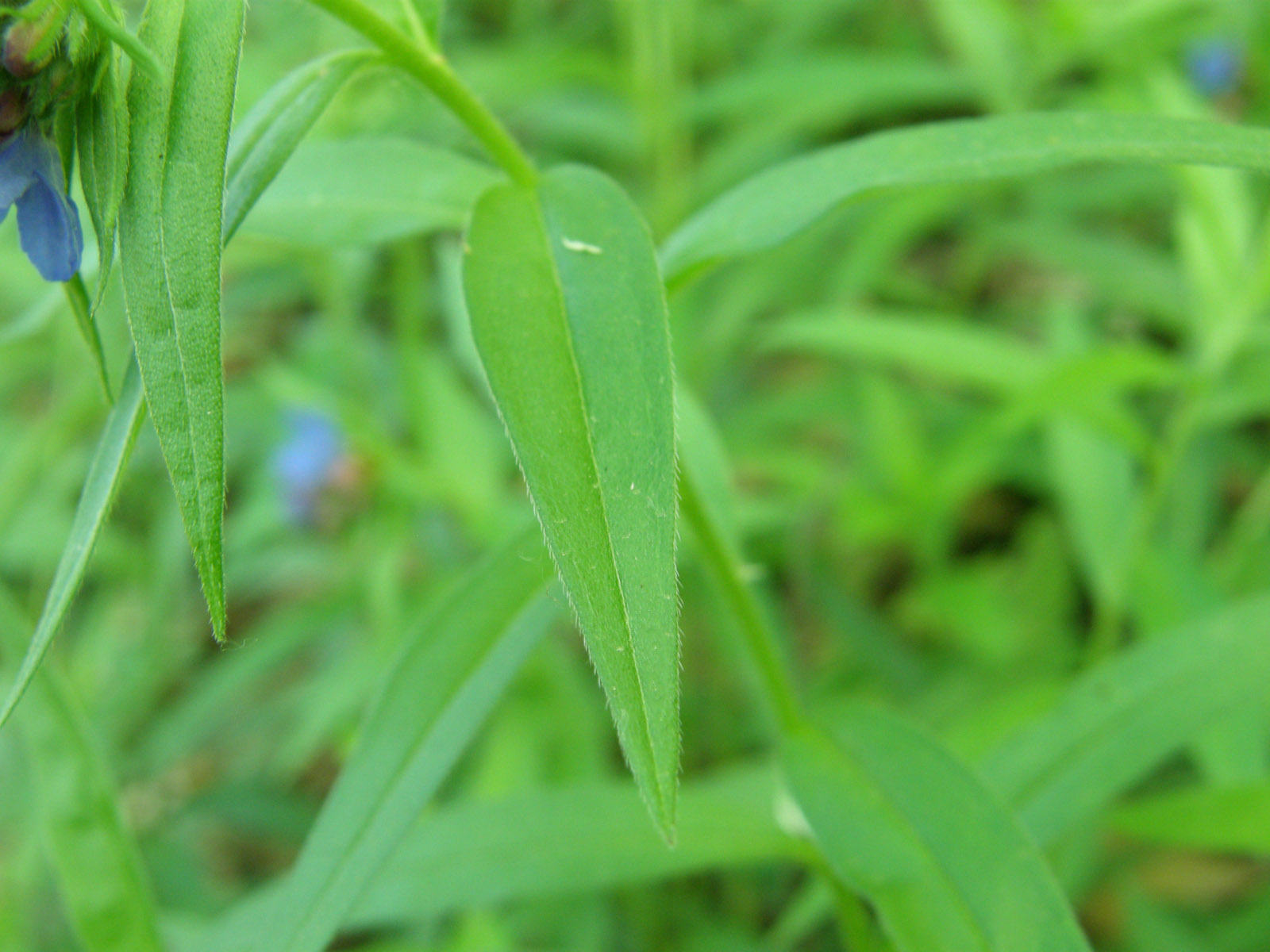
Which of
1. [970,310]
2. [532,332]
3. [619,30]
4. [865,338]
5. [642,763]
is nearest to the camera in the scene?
[642,763]

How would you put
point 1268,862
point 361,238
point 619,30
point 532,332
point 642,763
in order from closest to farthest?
point 642,763, point 532,332, point 361,238, point 1268,862, point 619,30

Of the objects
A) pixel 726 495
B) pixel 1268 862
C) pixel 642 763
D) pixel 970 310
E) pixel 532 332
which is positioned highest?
pixel 532 332

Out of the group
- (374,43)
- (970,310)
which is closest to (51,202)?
(374,43)

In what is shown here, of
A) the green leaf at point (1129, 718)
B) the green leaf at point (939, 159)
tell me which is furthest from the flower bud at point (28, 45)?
the green leaf at point (1129, 718)

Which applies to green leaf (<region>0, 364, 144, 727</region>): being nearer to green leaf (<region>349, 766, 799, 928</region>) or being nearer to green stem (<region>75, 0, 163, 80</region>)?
green stem (<region>75, 0, 163, 80</region>)

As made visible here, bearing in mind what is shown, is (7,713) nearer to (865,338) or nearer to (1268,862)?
(865,338)

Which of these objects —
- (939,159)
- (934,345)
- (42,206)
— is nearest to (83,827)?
(42,206)
